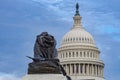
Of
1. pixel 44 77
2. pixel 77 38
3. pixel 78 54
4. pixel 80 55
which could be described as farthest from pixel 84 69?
pixel 44 77

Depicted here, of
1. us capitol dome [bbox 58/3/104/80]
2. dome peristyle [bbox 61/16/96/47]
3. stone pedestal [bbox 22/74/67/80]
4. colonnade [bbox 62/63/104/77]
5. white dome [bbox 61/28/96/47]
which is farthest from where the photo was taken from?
dome peristyle [bbox 61/16/96/47]

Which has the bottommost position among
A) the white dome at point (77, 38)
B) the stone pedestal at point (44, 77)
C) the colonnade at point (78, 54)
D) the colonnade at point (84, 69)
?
the stone pedestal at point (44, 77)

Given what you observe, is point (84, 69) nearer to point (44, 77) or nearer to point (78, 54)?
point (78, 54)

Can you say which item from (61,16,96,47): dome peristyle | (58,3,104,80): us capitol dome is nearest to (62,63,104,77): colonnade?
(58,3,104,80): us capitol dome

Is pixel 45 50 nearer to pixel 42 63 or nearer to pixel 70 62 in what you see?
pixel 42 63

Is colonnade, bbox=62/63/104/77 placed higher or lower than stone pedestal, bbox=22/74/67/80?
higher

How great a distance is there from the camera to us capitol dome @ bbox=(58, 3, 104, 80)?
503ft

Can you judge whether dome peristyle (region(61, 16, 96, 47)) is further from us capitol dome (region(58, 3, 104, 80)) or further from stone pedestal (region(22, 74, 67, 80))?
stone pedestal (region(22, 74, 67, 80))

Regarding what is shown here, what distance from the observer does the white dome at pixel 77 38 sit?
155875 millimetres

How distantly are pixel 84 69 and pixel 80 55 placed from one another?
4.00m

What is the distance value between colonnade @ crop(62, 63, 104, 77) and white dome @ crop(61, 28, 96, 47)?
18.2 ft

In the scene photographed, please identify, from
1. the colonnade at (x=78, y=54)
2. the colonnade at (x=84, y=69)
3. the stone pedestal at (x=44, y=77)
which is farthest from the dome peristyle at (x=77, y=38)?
the stone pedestal at (x=44, y=77)

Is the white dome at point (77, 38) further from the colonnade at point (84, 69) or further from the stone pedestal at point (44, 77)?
the stone pedestal at point (44, 77)

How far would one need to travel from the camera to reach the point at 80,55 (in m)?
156
